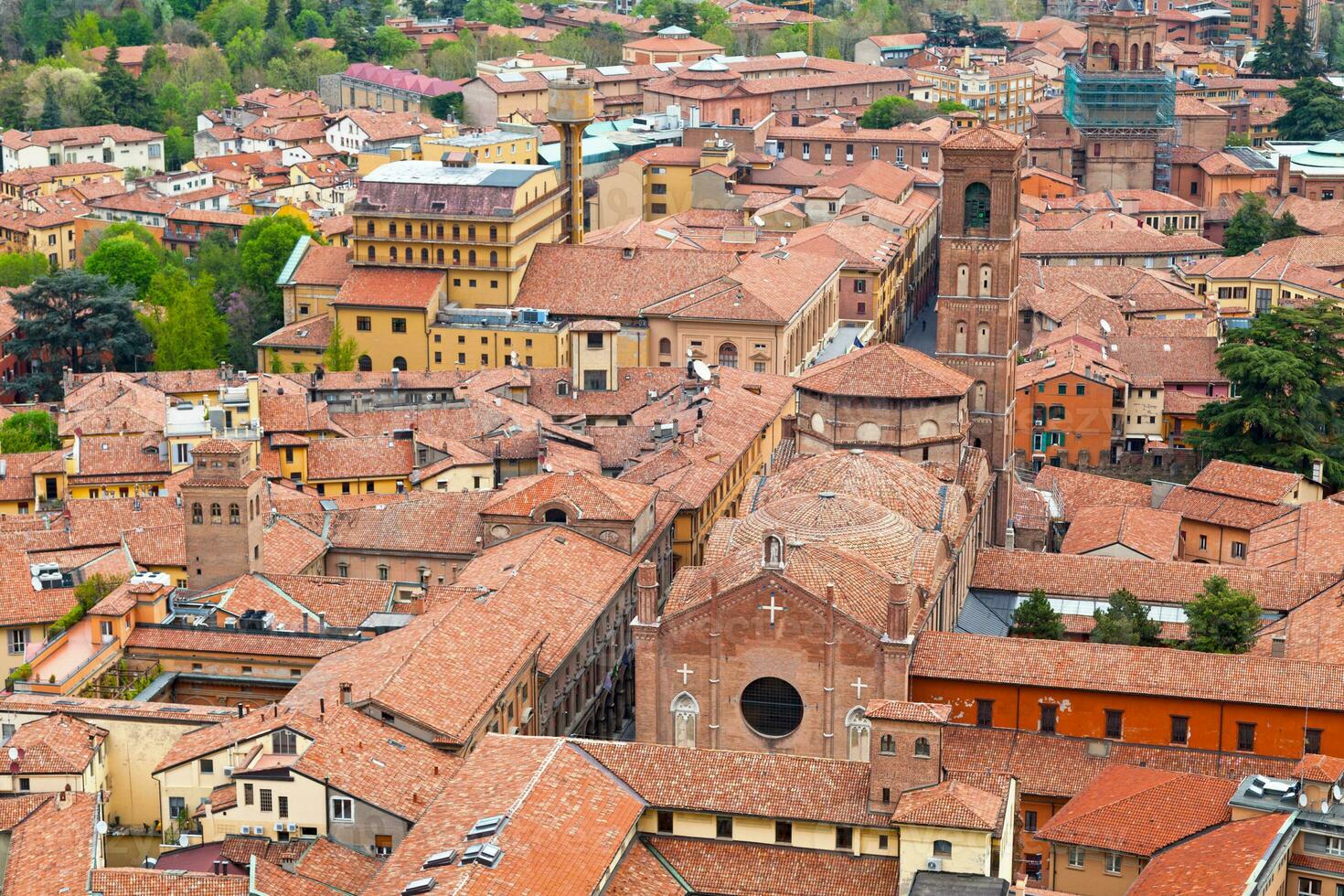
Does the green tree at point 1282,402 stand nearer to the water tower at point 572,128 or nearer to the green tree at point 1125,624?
the green tree at point 1125,624

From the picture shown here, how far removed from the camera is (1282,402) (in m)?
101

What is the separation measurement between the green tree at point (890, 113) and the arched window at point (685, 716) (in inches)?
4415

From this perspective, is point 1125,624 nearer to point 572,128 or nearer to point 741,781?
point 741,781

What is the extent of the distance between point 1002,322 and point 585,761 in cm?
3443

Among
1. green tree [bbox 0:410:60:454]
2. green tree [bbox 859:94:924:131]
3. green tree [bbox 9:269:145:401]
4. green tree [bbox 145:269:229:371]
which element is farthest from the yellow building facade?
green tree [bbox 859:94:924:131]

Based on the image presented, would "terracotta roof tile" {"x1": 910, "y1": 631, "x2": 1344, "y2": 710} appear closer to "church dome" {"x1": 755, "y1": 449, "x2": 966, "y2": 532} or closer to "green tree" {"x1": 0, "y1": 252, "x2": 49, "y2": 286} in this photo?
"church dome" {"x1": 755, "y1": 449, "x2": 966, "y2": 532}

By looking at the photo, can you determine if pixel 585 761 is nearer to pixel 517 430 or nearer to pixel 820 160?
pixel 517 430

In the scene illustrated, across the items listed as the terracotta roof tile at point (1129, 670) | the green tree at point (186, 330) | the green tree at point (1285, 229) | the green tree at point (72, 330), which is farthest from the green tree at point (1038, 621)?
the green tree at point (1285, 229)

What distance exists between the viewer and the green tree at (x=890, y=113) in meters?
177

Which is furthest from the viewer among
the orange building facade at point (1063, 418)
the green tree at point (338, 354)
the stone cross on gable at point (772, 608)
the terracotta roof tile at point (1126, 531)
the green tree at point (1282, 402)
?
the green tree at point (338, 354)

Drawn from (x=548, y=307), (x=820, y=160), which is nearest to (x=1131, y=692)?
(x=548, y=307)

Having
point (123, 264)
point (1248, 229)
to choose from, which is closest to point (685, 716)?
point (123, 264)

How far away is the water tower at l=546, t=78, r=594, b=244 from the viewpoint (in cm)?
12450

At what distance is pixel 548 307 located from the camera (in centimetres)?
11506
